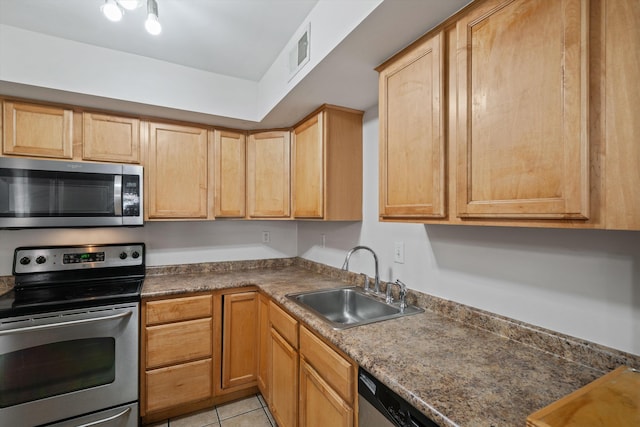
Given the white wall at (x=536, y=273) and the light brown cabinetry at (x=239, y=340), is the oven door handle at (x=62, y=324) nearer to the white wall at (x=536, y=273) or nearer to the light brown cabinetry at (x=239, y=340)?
the light brown cabinetry at (x=239, y=340)

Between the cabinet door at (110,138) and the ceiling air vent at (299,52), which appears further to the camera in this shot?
the cabinet door at (110,138)

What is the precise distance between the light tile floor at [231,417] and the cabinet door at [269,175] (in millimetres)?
1450

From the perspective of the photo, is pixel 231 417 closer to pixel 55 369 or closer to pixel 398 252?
pixel 55 369

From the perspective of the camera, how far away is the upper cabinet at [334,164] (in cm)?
200

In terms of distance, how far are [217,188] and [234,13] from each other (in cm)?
127

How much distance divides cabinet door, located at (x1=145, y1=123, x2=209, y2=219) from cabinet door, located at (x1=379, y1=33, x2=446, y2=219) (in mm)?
1540

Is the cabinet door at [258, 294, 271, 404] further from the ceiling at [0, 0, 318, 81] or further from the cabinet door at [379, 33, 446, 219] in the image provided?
the ceiling at [0, 0, 318, 81]

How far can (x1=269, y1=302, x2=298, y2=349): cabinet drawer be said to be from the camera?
5.31 ft

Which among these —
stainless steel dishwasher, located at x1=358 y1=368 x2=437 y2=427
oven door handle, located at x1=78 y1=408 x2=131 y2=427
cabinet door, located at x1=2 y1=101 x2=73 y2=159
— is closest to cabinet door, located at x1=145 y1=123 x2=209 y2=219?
cabinet door, located at x1=2 y1=101 x2=73 y2=159

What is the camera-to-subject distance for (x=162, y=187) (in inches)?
87.9

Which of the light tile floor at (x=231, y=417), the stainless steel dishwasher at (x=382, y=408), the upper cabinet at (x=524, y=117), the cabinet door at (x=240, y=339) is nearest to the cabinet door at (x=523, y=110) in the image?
the upper cabinet at (x=524, y=117)

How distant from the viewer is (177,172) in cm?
228

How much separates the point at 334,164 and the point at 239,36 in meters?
0.95

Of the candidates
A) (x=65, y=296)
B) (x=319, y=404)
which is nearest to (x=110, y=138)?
(x=65, y=296)
